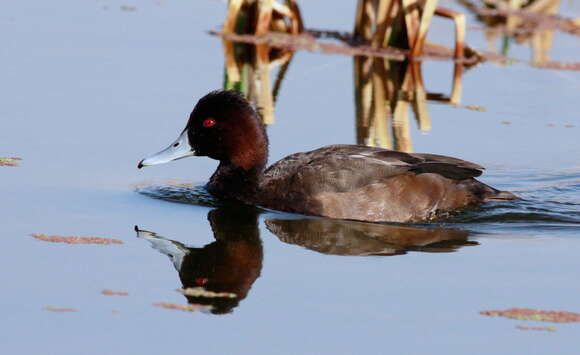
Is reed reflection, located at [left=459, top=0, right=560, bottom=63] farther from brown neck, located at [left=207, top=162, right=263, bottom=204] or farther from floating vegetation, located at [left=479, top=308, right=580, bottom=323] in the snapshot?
floating vegetation, located at [left=479, top=308, right=580, bottom=323]

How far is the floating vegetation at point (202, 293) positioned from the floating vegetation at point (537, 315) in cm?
176

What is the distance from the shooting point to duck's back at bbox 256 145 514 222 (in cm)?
1069

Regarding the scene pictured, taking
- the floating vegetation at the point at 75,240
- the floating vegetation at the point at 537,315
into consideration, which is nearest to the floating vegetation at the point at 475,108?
the floating vegetation at the point at 75,240

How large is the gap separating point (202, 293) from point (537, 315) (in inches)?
91.0

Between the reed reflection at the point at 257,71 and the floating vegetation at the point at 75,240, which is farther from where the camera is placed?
the reed reflection at the point at 257,71

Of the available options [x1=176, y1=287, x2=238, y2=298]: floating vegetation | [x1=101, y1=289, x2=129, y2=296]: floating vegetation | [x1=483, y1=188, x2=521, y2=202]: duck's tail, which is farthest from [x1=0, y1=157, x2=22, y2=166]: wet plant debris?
[x1=483, y1=188, x2=521, y2=202]: duck's tail

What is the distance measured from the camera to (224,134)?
37.2 ft

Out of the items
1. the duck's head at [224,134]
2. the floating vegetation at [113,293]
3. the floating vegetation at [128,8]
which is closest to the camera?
the floating vegetation at [113,293]

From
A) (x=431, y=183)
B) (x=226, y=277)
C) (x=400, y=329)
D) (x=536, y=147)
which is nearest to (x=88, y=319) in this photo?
(x=226, y=277)

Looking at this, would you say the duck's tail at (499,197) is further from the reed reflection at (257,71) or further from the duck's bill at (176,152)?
the reed reflection at (257,71)

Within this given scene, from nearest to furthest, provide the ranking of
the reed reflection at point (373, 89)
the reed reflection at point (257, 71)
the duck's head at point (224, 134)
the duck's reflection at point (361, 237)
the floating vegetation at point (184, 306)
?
the floating vegetation at point (184, 306) → the duck's reflection at point (361, 237) → the duck's head at point (224, 134) → the reed reflection at point (373, 89) → the reed reflection at point (257, 71)

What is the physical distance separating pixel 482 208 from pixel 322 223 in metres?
1.74

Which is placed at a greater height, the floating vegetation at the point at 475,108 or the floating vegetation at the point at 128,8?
the floating vegetation at the point at 128,8

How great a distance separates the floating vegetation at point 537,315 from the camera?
7.83 m
